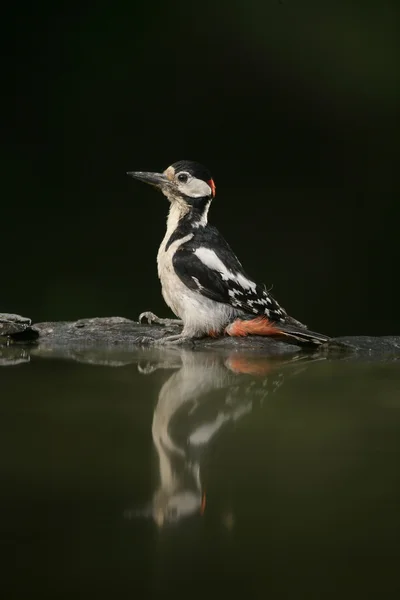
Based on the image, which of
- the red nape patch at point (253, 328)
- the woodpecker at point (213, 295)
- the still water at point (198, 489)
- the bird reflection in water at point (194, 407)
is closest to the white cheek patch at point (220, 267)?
the woodpecker at point (213, 295)

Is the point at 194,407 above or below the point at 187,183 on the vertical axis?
below

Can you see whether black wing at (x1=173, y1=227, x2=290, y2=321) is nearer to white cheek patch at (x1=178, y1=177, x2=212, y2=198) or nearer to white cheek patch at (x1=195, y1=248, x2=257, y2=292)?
white cheek patch at (x1=195, y1=248, x2=257, y2=292)

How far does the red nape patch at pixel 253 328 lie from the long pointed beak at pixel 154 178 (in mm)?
594

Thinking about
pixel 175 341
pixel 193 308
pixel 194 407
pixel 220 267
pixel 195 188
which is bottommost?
pixel 194 407

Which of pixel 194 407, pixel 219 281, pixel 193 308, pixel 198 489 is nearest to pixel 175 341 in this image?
pixel 193 308

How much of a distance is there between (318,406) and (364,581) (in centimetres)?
80

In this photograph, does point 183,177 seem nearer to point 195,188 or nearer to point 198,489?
point 195,188

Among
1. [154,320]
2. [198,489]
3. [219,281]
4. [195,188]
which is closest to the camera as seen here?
Answer: [198,489]

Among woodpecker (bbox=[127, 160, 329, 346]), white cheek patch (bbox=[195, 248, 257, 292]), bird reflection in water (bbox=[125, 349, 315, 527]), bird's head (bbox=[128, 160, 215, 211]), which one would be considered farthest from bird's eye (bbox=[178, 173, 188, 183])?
bird reflection in water (bbox=[125, 349, 315, 527])

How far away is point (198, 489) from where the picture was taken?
111 centimetres

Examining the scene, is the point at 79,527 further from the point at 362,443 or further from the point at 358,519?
the point at 362,443

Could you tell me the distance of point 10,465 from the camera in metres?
1.18

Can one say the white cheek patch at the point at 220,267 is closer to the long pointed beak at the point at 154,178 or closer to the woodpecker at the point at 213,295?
the woodpecker at the point at 213,295

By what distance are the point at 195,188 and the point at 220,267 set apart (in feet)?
1.11
